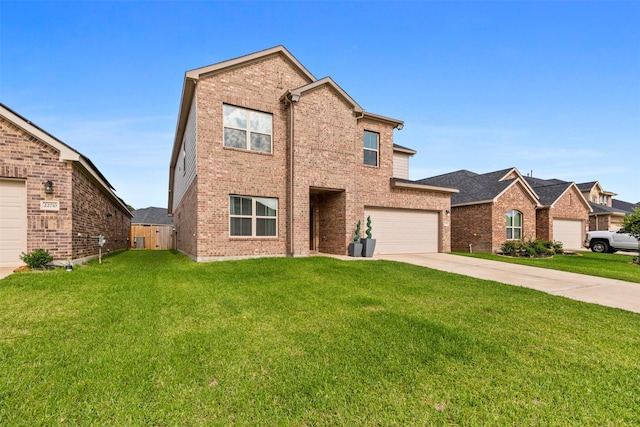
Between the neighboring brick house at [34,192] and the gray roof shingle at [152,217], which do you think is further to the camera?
the gray roof shingle at [152,217]

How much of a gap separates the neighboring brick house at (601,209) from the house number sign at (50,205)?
111ft

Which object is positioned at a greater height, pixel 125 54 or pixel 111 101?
pixel 125 54

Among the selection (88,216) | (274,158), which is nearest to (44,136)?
(88,216)

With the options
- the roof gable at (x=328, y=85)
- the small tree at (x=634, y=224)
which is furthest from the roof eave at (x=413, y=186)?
the small tree at (x=634, y=224)

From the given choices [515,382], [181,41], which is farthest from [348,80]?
[515,382]

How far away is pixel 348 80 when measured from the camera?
43.1 ft

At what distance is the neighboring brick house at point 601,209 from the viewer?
84.5 ft

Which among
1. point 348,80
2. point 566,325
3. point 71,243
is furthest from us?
point 348,80

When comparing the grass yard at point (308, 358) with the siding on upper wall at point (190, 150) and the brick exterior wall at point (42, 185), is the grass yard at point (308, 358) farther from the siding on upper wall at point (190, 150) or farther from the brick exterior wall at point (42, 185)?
the siding on upper wall at point (190, 150)

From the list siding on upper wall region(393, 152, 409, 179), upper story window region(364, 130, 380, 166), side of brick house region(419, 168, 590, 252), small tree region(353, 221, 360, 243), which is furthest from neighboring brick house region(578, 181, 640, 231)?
small tree region(353, 221, 360, 243)

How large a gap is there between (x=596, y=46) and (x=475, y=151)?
10.6 metres

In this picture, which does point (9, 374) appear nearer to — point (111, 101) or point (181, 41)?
point (181, 41)

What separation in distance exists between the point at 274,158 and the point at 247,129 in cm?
152

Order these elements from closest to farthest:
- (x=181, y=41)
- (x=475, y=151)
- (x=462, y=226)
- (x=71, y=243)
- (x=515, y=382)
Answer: (x=515, y=382), (x=71, y=243), (x=181, y=41), (x=462, y=226), (x=475, y=151)
